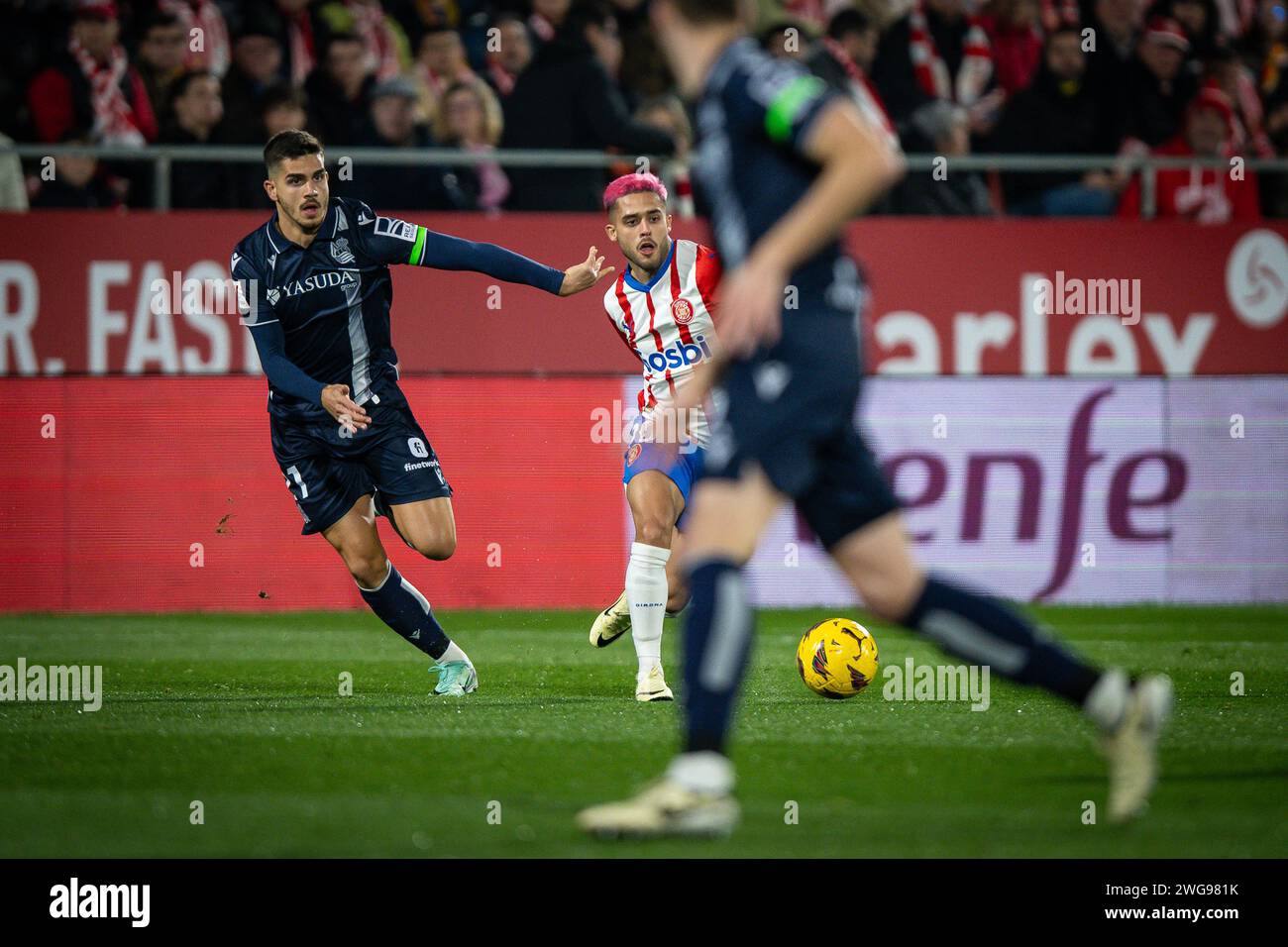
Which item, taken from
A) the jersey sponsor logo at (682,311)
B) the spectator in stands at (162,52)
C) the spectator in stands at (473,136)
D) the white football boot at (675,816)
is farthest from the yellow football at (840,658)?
the spectator in stands at (162,52)

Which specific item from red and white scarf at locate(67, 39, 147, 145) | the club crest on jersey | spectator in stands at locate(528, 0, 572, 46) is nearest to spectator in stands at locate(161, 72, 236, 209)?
red and white scarf at locate(67, 39, 147, 145)

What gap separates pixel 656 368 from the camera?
8.28 m

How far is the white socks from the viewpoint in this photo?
7707 millimetres

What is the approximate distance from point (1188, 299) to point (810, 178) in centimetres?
994

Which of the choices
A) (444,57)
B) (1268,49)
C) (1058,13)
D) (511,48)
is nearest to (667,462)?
(444,57)

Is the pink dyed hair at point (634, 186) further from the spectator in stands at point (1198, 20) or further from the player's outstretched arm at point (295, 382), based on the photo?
the spectator in stands at point (1198, 20)

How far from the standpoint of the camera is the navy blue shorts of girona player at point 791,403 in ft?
14.5

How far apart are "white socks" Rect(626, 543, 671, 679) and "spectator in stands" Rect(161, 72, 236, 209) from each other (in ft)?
20.2

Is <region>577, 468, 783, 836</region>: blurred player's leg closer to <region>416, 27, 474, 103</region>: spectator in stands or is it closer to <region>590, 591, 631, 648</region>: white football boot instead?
<region>590, 591, 631, 648</region>: white football boot

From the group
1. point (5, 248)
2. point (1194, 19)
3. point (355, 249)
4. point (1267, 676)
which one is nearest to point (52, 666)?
point (355, 249)

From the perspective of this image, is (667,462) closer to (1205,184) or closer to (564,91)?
(564,91)

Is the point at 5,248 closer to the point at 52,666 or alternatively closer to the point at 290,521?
the point at 290,521

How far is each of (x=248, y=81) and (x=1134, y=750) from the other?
9.56m

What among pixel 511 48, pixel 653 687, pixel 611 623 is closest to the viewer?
pixel 653 687
